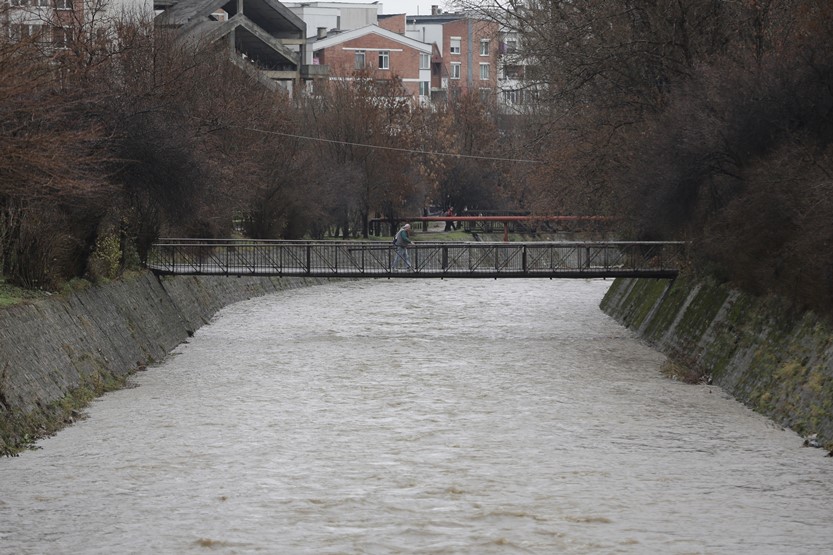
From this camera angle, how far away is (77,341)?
30.3 meters

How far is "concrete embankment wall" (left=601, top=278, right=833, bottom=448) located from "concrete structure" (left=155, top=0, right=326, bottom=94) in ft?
98.7

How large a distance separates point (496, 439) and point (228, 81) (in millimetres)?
36950

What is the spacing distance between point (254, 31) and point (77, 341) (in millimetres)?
44275

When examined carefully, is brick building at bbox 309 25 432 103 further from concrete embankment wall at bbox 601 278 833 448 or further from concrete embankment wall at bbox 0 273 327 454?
concrete embankment wall at bbox 601 278 833 448

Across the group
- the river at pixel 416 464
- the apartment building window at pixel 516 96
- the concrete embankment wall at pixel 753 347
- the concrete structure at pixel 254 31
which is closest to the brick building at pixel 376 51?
the apartment building window at pixel 516 96

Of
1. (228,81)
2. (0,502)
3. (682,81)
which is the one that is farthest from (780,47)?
(228,81)

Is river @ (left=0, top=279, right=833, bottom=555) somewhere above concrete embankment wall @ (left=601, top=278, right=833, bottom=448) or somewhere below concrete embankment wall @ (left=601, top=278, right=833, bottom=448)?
below

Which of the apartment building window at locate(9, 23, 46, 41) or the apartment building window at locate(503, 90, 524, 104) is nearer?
the apartment building window at locate(9, 23, 46, 41)

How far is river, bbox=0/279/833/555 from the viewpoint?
62.3 feet

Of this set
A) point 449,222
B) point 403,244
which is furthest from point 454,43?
point 403,244

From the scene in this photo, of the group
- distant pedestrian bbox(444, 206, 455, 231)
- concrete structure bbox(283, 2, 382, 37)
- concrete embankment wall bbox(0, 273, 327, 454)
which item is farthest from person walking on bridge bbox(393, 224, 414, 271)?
concrete structure bbox(283, 2, 382, 37)

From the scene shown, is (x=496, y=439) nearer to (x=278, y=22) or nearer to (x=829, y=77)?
(x=829, y=77)

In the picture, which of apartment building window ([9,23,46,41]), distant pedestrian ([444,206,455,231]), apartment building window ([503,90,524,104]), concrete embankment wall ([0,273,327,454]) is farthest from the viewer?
distant pedestrian ([444,206,455,231])

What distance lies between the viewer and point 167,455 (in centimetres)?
2419
